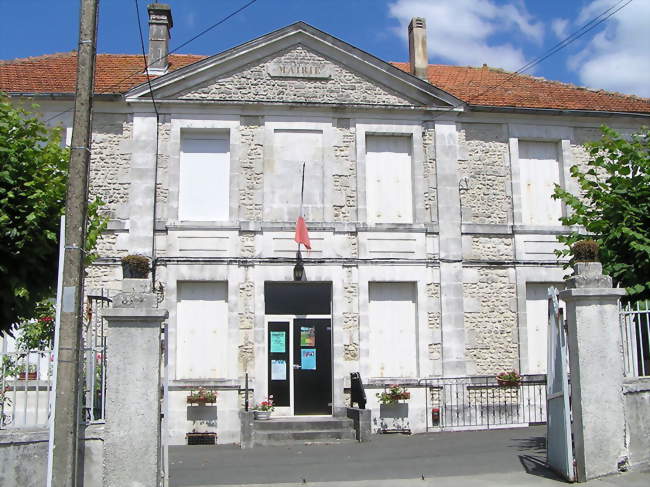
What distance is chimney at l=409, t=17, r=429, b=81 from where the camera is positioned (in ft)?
54.7

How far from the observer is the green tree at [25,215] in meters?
8.68

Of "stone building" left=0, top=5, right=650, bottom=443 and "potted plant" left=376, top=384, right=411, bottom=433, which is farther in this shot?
"stone building" left=0, top=5, right=650, bottom=443

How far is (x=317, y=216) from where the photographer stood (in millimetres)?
15148

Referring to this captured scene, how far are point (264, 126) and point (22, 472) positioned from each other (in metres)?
9.65

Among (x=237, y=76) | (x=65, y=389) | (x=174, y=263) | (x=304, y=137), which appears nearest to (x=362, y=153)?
(x=304, y=137)

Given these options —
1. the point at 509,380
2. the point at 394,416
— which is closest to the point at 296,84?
the point at 394,416

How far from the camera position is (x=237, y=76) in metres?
15.4

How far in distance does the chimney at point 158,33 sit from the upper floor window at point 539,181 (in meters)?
8.61

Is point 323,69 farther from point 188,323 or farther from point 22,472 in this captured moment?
point 22,472

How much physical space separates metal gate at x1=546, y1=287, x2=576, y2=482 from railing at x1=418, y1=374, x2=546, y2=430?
215 inches

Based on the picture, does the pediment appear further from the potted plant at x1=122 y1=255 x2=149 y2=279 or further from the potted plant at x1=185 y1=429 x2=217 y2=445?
the potted plant at x1=122 y1=255 x2=149 y2=279

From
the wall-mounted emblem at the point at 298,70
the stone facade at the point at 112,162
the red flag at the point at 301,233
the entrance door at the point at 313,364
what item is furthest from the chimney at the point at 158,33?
the entrance door at the point at 313,364

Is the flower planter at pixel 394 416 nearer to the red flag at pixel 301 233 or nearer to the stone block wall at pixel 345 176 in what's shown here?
the red flag at pixel 301 233

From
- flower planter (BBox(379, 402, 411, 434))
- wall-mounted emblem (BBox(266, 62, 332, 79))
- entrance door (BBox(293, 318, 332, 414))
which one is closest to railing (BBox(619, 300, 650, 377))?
flower planter (BBox(379, 402, 411, 434))
